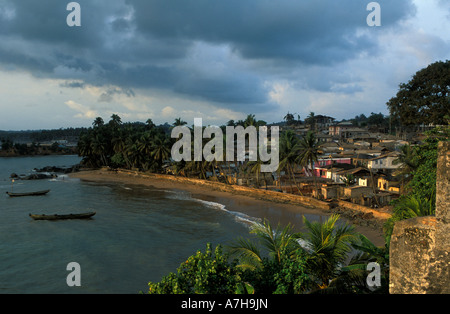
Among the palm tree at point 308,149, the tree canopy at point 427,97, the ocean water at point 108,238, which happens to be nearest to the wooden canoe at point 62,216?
the ocean water at point 108,238

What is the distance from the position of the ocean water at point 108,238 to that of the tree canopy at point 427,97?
835 inches

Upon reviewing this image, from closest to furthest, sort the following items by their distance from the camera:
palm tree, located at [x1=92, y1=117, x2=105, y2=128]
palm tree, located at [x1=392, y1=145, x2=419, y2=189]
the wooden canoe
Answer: palm tree, located at [x1=392, y1=145, x2=419, y2=189] → the wooden canoe → palm tree, located at [x1=92, y1=117, x2=105, y2=128]

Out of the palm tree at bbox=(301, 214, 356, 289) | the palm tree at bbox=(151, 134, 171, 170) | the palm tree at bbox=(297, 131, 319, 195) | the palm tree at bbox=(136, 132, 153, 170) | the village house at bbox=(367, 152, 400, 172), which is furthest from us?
the palm tree at bbox=(136, 132, 153, 170)

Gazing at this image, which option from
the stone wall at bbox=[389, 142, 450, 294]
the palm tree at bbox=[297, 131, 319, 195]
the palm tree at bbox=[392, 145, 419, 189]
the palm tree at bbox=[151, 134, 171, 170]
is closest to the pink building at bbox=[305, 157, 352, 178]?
the palm tree at bbox=[297, 131, 319, 195]

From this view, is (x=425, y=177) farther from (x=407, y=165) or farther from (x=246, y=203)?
(x=246, y=203)

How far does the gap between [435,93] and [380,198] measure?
43.4ft

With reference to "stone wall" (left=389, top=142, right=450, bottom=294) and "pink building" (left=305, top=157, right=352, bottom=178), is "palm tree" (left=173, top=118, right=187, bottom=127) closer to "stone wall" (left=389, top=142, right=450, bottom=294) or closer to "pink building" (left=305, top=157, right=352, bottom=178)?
"pink building" (left=305, top=157, right=352, bottom=178)

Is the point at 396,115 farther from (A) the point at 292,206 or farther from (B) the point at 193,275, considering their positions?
(B) the point at 193,275

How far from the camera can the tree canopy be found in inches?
1266

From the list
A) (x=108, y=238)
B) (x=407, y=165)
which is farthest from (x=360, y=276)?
(x=407, y=165)

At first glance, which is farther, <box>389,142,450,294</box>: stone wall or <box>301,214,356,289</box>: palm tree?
<box>301,214,356,289</box>: palm tree

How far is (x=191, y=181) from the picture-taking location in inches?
1924

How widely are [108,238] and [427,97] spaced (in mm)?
33916

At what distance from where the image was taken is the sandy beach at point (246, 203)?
26.3m
